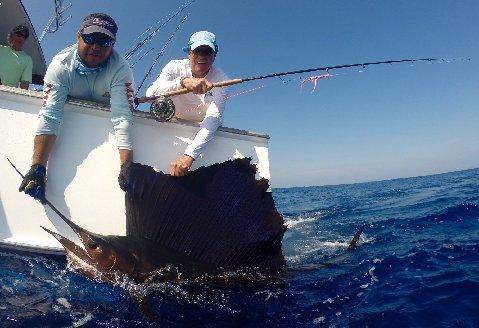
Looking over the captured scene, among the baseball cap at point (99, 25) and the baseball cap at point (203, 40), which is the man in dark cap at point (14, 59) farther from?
the baseball cap at point (203, 40)

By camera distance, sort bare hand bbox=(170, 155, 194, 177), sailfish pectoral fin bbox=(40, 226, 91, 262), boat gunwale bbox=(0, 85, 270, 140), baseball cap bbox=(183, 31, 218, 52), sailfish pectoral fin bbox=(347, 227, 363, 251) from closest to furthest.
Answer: sailfish pectoral fin bbox=(40, 226, 91, 262) → boat gunwale bbox=(0, 85, 270, 140) → bare hand bbox=(170, 155, 194, 177) → baseball cap bbox=(183, 31, 218, 52) → sailfish pectoral fin bbox=(347, 227, 363, 251)

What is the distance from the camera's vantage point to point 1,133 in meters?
2.63

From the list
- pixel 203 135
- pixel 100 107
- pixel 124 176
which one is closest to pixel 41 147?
pixel 100 107

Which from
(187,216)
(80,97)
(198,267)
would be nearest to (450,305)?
(198,267)

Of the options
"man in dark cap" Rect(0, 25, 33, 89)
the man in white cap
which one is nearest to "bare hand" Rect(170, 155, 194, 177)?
the man in white cap

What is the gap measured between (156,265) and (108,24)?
1.95 m

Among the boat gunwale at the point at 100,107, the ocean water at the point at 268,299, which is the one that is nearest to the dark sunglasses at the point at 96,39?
the boat gunwale at the point at 100,107

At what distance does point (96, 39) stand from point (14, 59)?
2.57 metres

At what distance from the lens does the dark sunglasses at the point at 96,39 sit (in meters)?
2.65

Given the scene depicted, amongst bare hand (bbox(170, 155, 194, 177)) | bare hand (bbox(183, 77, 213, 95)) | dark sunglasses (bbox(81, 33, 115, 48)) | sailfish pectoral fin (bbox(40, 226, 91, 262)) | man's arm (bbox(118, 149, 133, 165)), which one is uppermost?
dark sunglasses (bbox(81, 33, 115, 48))

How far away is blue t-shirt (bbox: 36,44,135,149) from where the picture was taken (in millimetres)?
2643

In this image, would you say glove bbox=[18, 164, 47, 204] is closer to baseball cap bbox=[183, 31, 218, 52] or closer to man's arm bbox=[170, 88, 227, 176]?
man's arm bbox=[170, 88, 227, 176]

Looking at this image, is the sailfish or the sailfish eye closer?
the sailfish eye

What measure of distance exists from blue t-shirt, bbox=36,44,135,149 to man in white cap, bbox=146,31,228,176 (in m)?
0.46
